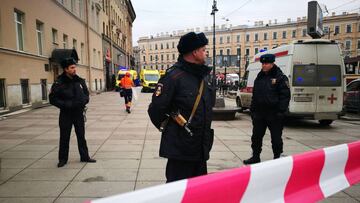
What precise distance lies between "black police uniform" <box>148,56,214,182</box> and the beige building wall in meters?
11.1

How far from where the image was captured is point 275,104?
4.66 meters

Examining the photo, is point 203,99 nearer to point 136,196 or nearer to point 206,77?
point 206,77

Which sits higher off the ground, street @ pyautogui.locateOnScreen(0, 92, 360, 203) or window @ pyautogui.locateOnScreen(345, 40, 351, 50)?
window @ pyautogui.locateOnScreen(345, 40, 351, 50)

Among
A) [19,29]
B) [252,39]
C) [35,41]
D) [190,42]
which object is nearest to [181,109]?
[190,42]

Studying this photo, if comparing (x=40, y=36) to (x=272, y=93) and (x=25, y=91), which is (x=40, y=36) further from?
(x=272, y=93)

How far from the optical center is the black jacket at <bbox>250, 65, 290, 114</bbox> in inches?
183

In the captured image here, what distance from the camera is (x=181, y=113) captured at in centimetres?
253

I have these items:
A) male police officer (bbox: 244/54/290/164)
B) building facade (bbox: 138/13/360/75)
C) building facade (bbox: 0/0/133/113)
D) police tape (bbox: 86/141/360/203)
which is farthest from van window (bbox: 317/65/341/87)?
building facade (bbox: 138/13/360/75)

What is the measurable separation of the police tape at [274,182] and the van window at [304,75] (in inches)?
241

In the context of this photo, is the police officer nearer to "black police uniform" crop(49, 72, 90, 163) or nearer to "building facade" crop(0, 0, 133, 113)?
"black police uniform" crop(49, 72, 90, 163)

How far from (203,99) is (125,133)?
5.82 metres

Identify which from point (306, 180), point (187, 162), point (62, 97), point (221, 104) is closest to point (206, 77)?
point (187, 162)

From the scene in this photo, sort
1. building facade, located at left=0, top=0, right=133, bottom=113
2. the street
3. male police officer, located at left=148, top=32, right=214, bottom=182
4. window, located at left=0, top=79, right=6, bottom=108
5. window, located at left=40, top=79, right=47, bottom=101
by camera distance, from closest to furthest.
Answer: male police officer, located at left=148, top=32, right=214, bottom=182
the street
window, located at left=0, top=79, right=6, bottom=108
building facade, located at left=0, top=0, right=133, bottom=113
window, located at left=40, top=79, right=47, bottom=101

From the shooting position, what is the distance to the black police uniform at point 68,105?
15.9 ft
